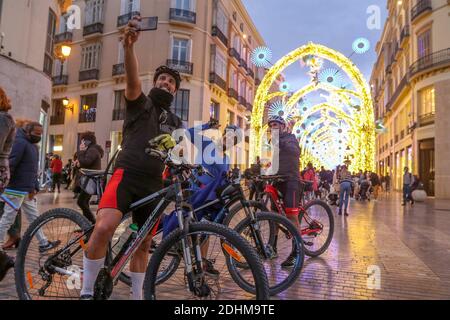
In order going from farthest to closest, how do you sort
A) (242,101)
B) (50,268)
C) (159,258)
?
(242,101)
(50,268)
(159,258)

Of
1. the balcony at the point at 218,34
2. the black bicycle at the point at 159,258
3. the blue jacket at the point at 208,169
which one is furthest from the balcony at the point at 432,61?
the black bicycle at the point at 159,258

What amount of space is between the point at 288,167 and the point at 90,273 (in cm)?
337

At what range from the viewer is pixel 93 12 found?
99.4ft

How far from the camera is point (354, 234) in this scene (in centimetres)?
798

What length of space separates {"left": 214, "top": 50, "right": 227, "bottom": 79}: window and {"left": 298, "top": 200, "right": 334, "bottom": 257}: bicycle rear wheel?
82.1 ft

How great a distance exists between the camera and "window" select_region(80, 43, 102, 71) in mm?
29672

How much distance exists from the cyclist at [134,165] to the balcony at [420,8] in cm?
2803

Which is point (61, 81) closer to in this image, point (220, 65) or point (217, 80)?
point (217, 80)

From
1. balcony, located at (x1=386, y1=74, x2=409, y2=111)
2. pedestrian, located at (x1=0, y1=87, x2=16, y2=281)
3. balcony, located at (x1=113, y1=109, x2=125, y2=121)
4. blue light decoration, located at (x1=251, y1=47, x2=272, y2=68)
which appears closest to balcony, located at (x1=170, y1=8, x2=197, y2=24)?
balcony, located at (x1=113, y1=109, x2=125, y2=121)

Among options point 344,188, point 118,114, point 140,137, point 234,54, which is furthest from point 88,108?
point 140,137

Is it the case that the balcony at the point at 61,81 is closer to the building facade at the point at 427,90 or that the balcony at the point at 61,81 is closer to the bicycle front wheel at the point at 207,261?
the building facade at the point at 427,90

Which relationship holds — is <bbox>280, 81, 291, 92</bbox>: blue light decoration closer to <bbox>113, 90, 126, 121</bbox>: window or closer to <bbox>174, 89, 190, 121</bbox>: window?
<bbox>174, 89, 190, 121</bbox>: window

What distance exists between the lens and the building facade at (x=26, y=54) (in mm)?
13875

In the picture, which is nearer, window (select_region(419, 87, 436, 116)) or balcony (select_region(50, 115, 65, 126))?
window (select_region(419, 87, 436, 116))
